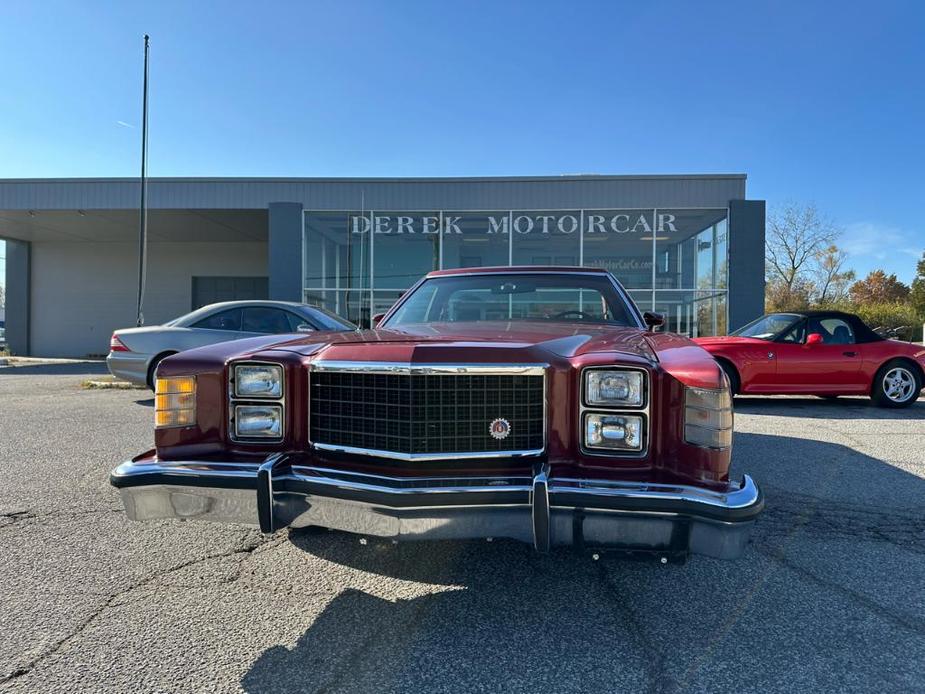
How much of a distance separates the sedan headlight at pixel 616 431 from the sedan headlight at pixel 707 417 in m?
0.18

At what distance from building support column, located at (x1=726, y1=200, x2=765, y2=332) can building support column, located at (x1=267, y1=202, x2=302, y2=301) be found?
11021mm

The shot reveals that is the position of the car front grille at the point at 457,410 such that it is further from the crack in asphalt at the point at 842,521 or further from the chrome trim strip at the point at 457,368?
the crack in asphalt at the point at 842,521

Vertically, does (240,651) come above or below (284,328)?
below

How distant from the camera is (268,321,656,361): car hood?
2.19m

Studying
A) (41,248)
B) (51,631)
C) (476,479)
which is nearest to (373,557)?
(476,479)

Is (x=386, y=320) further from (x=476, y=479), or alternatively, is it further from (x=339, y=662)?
(x=339, y=662)

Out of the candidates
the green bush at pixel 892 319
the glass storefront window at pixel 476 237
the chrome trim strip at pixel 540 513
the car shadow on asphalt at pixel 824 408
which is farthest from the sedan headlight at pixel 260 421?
the green bush at pixel 892 319

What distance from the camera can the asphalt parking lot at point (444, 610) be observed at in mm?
1859

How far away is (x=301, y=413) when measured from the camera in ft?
7.52

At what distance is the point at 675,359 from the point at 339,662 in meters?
1.67

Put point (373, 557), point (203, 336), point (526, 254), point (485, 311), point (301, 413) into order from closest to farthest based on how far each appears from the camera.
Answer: point (301, 413) < point (373, 557) < point (485, 311) < point (203, 336) < point (526, 254)

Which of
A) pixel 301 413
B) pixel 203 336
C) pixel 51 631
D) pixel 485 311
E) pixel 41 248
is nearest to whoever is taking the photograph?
pixel 51 631

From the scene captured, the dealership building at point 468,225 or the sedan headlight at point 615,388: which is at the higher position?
the dealership building at point 468,225

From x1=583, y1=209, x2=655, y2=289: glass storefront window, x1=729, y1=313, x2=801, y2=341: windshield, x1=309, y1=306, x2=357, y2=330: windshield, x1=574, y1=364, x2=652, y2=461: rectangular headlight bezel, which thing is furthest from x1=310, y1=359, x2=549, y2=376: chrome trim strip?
x1=583, y1=209, x2=655, y2=289: glass storefront window
